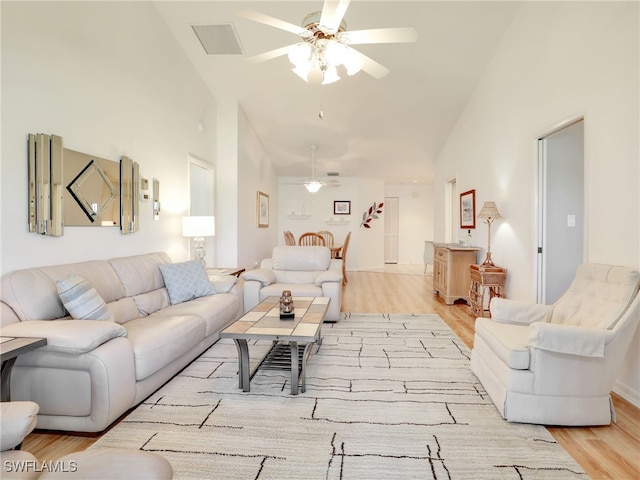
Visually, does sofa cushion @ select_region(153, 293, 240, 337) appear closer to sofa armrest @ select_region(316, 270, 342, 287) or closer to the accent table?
sofa armrest @ select_region(316, 270, 342, 287)

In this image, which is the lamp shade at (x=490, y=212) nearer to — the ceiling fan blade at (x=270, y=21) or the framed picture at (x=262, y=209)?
the ceiling fan blade at (x=270, y=21)

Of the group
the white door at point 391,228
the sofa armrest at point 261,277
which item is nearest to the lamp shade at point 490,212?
the sofa armrest at point 261,277

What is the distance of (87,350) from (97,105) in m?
2.19

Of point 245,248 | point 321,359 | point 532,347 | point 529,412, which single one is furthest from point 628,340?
point 245,248

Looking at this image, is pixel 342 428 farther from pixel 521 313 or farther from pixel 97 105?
pixel 97 105

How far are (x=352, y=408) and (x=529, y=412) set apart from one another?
100cm

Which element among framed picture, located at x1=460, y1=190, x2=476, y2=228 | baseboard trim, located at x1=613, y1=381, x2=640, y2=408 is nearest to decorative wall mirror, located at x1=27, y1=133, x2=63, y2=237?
baseboard trim, located at x1=613, y1=381, x2=640, y2=408

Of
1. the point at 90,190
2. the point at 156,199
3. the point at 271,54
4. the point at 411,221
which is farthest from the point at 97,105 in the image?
the point at 411,221

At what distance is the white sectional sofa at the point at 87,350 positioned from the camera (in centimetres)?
179

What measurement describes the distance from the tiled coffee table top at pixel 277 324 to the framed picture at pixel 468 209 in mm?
3190

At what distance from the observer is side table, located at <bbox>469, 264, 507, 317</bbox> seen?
4105mm

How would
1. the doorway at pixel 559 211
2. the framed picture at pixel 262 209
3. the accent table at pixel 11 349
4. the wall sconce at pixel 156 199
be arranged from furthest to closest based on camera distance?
the framed picture at pixel 262 209 → the wall sconce at pixel 156 199 → the doorway at pixel 559 211 → the accent table at pixel 11 349

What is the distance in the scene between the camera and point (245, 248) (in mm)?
5941

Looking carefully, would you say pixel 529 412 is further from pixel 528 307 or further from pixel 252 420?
pixel 252 420
